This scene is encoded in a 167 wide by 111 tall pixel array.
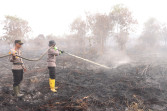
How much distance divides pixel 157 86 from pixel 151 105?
183 centimetres

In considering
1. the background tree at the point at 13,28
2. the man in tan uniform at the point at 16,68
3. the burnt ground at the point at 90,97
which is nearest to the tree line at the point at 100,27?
the background tree at the point at 13,28

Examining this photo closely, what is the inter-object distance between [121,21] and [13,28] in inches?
581

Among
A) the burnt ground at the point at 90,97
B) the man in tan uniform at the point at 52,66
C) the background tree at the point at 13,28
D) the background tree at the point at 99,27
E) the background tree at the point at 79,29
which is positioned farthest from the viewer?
the background tree at the point at 79,29

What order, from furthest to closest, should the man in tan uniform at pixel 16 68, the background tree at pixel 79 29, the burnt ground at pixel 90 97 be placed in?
the background tree at pixel 79 29 < the man in tan uniform at pixel 16 68 < the burnt ground at pixel 90 97

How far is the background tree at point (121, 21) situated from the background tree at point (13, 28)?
12.8 meters

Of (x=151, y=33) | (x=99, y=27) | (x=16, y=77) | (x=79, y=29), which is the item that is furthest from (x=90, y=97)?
(x=151, y=33)

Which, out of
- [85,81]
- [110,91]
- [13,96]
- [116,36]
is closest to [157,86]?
[110,91]

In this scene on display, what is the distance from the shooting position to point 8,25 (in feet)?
50.4

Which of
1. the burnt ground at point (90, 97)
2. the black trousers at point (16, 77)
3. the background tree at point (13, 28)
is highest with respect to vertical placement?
the background tree at point (13, 28)

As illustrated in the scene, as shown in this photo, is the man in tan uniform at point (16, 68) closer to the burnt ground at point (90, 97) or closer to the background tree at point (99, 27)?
the burnt ground at point (90, 97)

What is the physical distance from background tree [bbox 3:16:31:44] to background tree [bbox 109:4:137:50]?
504 inches

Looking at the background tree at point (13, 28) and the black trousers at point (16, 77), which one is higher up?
the background tree at point (13, 28)

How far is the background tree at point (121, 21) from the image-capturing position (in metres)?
16.6

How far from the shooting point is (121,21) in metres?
16.9
